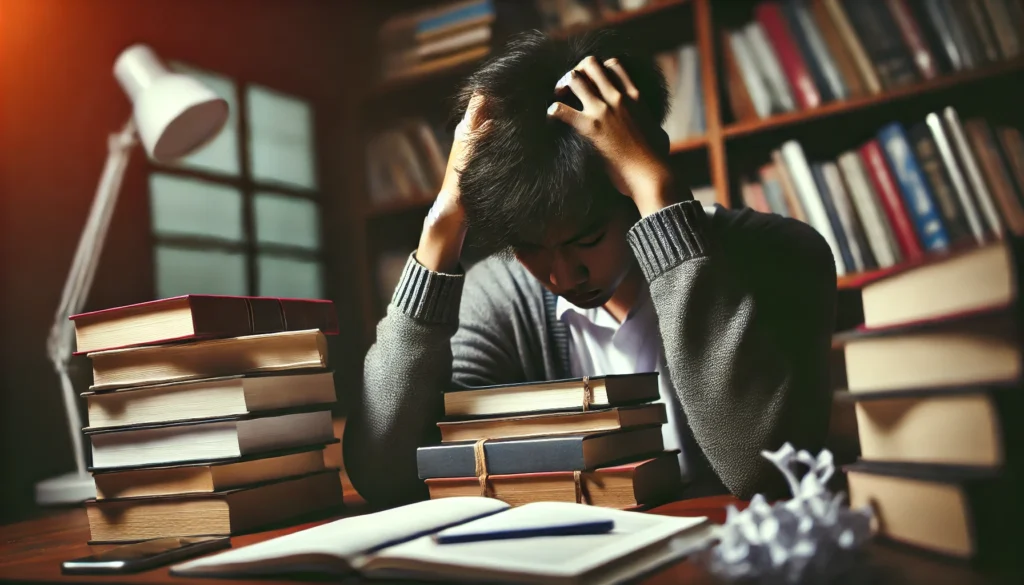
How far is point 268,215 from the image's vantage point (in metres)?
2.37

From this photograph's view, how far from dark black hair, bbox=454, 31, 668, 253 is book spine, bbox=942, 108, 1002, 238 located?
91cm

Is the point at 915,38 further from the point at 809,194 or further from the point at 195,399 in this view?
the point at 195,399

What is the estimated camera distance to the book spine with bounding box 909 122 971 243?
1.69 metres

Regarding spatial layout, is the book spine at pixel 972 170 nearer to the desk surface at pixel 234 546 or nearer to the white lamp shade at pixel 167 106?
the desk surface at pixel 234 546

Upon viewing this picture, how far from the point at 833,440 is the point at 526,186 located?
666 millimetres

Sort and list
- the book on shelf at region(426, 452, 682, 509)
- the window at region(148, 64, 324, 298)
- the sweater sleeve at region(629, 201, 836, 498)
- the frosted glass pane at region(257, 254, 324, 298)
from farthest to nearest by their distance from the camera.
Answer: the frosted glass pane at region(257, 254, 324, 298) → the window at region(148, 64, 324, 298) → the sweater sleeve at region(629, 201, 836, 498) → the book on shelf at region(426, 452, 682, 509)

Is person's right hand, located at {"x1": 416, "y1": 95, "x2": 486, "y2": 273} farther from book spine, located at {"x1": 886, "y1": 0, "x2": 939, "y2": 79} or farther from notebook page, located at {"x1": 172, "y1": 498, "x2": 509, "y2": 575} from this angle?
Result: book spine, located at {"x1": 886, "y1": 0, "x2": 939, "y2": 79}

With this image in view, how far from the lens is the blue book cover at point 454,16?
2.23 m

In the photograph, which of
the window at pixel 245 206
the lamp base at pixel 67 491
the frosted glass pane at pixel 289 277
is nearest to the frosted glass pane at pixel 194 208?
the window at pixel 245 206

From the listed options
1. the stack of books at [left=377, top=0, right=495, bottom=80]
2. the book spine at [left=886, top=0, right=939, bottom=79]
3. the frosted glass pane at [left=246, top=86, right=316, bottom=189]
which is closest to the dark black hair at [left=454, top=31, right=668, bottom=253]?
the book spine at [left=886, top=0, right=939, bottom=79]

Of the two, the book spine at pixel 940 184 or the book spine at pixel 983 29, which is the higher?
the book spine at pixel 983 29

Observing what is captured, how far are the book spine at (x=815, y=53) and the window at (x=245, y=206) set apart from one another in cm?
146

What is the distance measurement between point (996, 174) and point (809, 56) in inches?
18.9

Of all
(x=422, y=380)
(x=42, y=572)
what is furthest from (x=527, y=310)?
(x=42, y=572)
